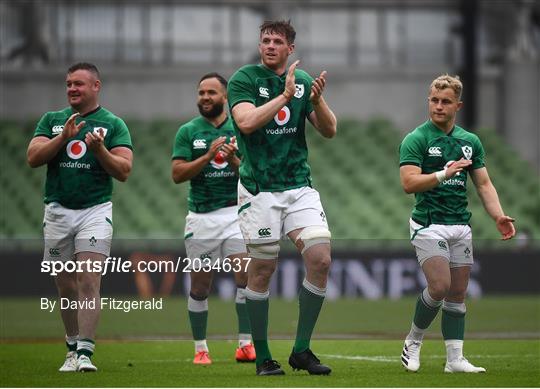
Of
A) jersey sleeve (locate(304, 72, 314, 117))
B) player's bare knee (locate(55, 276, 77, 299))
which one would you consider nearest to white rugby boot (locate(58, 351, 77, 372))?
player's bare knee (locate(55, 276, 77, 299))

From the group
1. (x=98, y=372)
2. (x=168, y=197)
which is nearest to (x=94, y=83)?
(x=98, y=372)

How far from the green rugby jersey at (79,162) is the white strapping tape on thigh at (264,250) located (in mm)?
1534

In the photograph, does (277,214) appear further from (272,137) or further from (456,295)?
(456,295)

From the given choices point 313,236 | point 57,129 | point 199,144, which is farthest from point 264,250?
point 199,144

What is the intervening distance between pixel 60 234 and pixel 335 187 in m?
16.8

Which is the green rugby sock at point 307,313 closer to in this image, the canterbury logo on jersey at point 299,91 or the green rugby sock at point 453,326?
the green rugby sock at point 453,326

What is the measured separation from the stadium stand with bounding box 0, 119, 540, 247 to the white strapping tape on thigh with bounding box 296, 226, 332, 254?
1451 centimetres

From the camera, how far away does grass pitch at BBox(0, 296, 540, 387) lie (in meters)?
9.77

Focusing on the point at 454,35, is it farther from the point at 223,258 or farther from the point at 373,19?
the point at 223,258

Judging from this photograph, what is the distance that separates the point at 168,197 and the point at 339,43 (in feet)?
18.9

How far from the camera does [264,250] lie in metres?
10.0

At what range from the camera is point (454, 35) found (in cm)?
2958

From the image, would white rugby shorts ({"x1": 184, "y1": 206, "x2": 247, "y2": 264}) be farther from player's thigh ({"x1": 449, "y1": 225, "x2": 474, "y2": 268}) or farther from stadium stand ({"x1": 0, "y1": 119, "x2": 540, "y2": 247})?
stadium stand ({"x1": 0, "y1": 119, "x2": 540, "y2": 247})

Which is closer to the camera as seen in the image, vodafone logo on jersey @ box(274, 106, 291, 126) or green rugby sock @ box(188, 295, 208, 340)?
vodafone logo on jersey @ box(274, 106, 291, 126)
